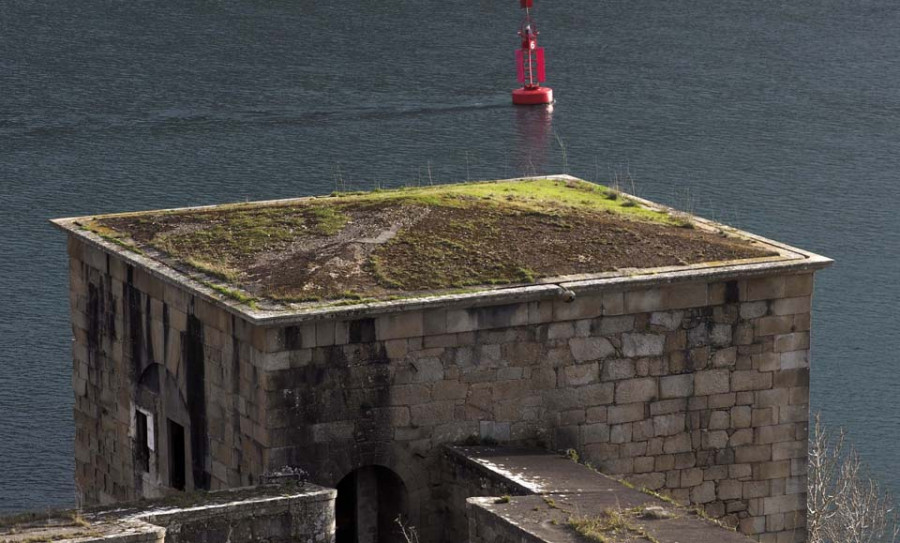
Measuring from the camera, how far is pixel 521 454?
65.2ft

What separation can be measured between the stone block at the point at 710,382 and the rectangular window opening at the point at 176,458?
223 inches

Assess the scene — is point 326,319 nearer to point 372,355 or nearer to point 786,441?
point 372,355

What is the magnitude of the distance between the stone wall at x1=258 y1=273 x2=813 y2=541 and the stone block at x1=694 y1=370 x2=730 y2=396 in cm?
2

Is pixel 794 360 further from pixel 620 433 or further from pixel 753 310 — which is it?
pixel 620 433

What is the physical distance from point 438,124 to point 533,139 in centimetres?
283

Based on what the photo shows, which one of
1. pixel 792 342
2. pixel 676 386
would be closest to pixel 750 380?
pixel 792 342

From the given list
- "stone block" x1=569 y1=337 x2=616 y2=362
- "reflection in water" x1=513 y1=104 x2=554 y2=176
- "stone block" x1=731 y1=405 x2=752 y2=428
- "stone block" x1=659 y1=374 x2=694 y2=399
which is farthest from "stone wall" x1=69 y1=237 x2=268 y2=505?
"reflection in water" x1=513 y1=104 x2=554 y2=176

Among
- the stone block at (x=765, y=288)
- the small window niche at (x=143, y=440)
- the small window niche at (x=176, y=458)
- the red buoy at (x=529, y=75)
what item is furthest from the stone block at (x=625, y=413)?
the red buoy at (x=529, y=75)

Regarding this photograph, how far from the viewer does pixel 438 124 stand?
185 ft

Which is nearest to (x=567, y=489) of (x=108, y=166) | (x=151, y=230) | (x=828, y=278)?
(x=151, y=230)

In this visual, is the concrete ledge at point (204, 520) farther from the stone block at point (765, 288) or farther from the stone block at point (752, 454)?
the stone block at point (765, 288)

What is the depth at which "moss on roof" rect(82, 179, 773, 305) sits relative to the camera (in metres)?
20.1

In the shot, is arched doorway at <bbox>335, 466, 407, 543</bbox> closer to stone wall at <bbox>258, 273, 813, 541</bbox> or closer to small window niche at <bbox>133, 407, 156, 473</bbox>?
stone wall at <bbox>258, 273, 813, 541</bbox>

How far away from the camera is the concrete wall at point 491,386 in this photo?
19344 mm
